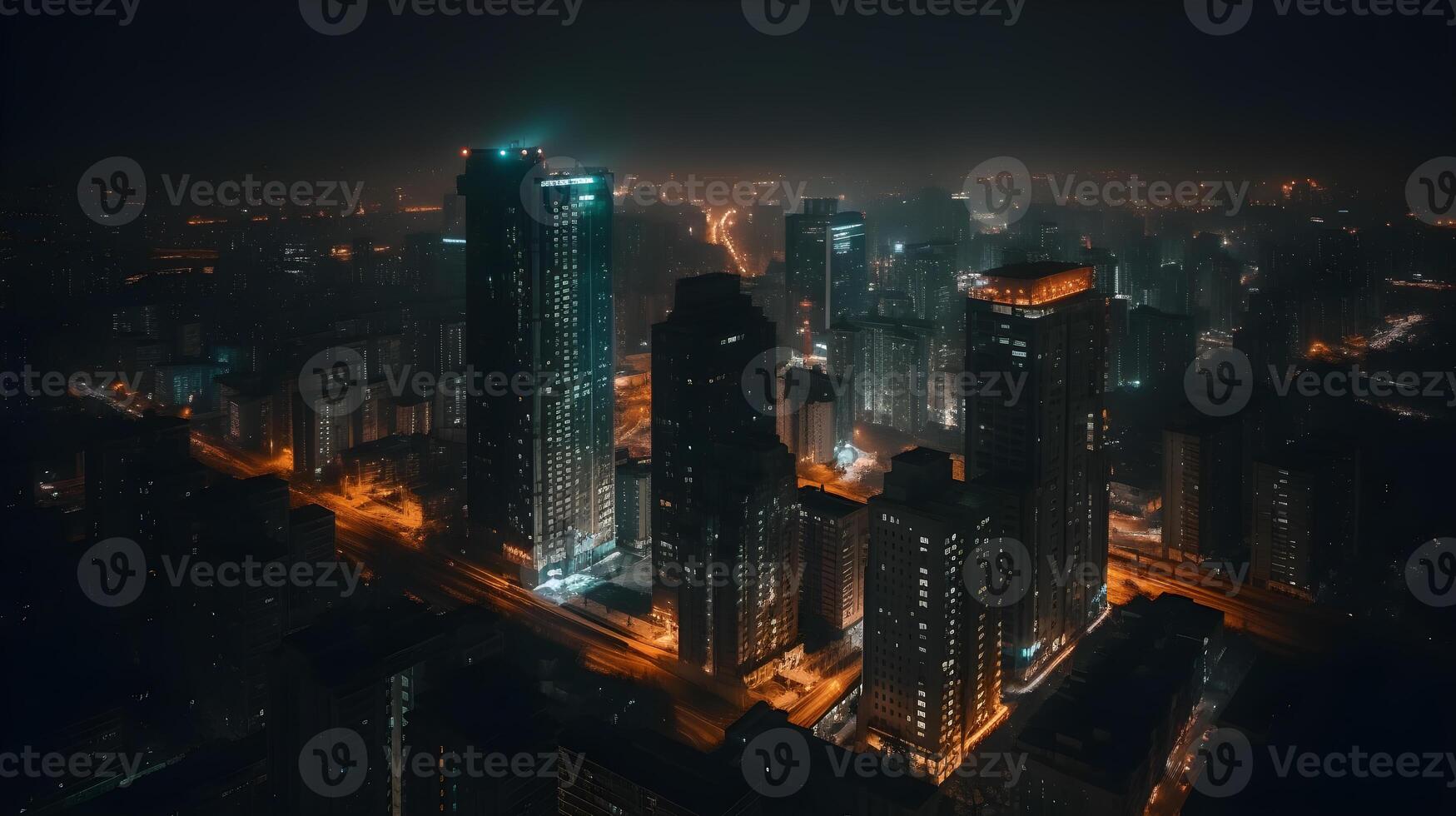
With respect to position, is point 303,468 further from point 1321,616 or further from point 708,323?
point 1321,616

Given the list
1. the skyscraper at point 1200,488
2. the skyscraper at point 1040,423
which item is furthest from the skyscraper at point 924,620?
the skyscraper at point 1200,488

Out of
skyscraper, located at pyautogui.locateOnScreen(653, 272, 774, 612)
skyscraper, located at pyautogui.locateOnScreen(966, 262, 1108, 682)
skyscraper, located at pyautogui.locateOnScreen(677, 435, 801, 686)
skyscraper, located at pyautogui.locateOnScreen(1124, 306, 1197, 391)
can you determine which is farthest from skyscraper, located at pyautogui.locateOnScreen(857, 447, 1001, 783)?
skyscraper, located at pyautogui.locateOnScreen(1124, 306, 1197, 391)

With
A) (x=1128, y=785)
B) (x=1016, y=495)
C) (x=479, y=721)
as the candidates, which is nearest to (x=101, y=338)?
(x=479, y=721)

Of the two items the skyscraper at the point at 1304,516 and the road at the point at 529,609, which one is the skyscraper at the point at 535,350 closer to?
the road at the point at 529,609

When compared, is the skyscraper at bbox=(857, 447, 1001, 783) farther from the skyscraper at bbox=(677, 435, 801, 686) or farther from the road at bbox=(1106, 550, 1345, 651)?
the road at bbox=(1106, 550, 1345, 651)

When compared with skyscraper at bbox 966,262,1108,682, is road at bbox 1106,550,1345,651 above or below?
below

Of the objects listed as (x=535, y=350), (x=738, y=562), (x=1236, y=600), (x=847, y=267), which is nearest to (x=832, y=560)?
(x=738, y=562)

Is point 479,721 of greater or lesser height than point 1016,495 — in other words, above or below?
below
